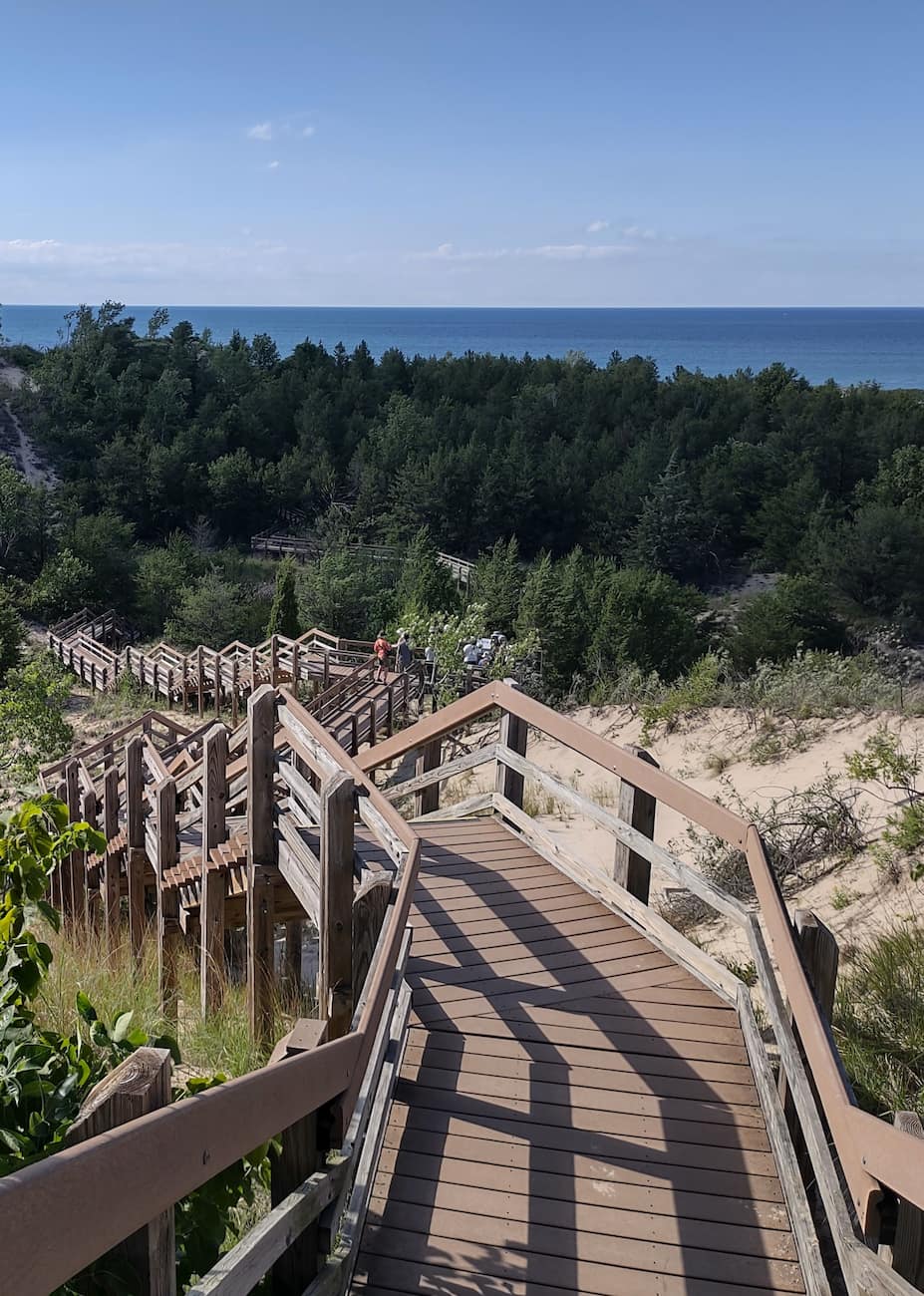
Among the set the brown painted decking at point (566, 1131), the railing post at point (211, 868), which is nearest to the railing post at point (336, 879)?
the brown painted decking at point (566, 1131)

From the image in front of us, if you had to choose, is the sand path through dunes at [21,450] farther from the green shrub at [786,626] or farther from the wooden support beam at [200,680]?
the green shrub at [786,626]

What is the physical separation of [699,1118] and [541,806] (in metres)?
7.26

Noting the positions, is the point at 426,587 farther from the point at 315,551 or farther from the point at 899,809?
the point at 899,809

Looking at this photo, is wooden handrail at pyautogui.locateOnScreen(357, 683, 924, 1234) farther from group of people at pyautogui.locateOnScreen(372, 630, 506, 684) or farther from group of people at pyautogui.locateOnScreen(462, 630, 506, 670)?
group of people at pyautogui.locateOnScreen(462, 630, 506, 670)

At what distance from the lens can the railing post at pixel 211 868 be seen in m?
6.41

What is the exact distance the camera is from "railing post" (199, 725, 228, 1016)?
6.41 meters

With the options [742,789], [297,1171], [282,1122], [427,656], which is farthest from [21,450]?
[282,1122]

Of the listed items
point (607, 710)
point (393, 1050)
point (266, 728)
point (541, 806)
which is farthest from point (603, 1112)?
point (607, 710)

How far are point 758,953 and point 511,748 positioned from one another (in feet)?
8.90

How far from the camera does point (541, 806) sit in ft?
36.5

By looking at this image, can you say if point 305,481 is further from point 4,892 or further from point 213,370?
point 4,892

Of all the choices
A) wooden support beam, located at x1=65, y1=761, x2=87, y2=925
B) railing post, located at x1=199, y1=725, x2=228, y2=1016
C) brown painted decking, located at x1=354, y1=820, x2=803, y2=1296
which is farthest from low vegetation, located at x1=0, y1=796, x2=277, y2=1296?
wooden support beam, located at x1=65, y1=761, x2=87, y2=925

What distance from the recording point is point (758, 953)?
13.6 ft

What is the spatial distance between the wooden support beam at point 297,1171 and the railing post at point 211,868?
3.95 m
